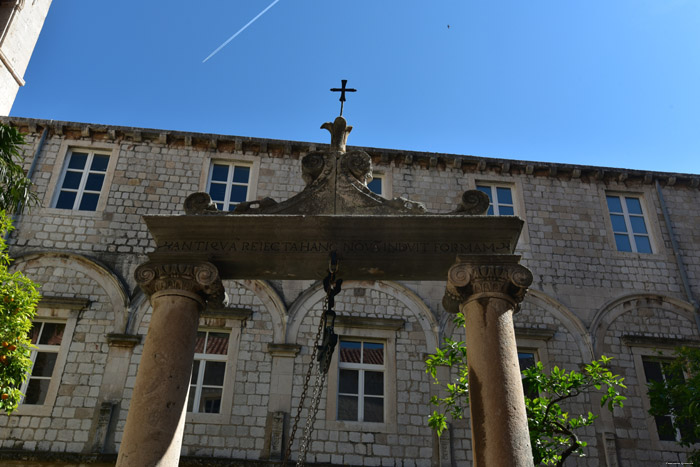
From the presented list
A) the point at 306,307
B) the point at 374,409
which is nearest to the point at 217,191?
the point at 306,307

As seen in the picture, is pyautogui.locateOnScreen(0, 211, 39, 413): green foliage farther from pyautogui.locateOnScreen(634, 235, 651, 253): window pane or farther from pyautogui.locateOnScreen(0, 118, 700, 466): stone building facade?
pyautogui.locateOnScreen(634, 235, 651, 253): window pane

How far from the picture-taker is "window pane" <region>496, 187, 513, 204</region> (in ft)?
52.2

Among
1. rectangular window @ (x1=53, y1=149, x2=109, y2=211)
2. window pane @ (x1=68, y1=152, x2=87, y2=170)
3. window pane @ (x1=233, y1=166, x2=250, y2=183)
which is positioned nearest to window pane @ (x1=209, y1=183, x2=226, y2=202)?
window pane @ (x1=233, y1=166, x2=250, y2=183)

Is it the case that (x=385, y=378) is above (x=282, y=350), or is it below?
below

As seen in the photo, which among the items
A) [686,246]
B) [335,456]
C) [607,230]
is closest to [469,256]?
[335,456]

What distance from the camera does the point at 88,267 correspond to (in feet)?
44.7

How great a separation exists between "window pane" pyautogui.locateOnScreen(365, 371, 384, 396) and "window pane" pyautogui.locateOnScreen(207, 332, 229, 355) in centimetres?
306

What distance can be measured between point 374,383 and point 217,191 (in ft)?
20.4

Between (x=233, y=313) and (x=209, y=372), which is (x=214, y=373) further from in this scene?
(x=233, y=313)

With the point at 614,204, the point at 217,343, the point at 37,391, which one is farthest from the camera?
the point at 614,204

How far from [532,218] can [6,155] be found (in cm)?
1175

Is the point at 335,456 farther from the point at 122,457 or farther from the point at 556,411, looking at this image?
the point at 122,457

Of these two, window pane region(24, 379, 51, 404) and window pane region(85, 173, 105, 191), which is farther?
window pane region(85, 173, 105, 191)

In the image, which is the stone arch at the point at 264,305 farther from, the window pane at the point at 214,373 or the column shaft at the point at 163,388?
the column shaft at the point at 163,388
